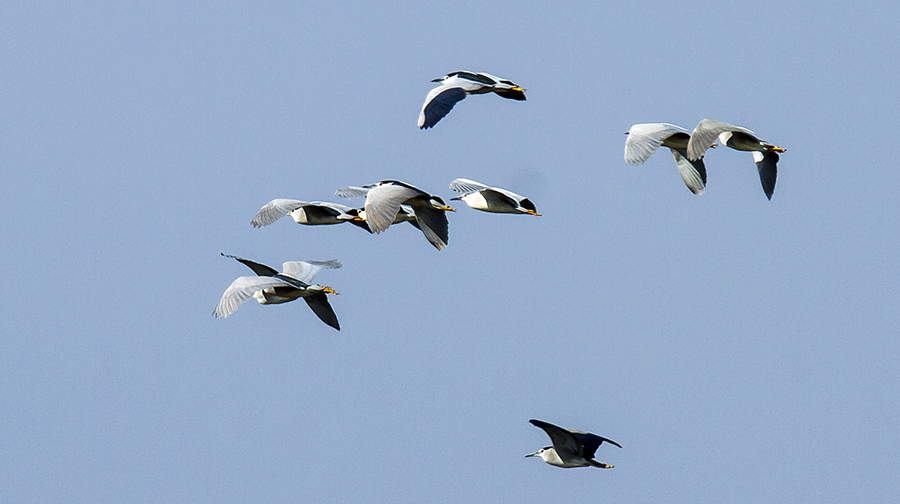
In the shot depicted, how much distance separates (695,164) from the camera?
30.5 m

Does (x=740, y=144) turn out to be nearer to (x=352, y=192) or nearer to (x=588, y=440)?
(x=588, y=440)

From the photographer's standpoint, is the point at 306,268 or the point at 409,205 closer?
the point at 409,205

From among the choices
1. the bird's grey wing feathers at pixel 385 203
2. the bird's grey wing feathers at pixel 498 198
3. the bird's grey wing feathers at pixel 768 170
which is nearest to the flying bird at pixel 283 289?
the bird's grey wing feathers at pixel 385 203

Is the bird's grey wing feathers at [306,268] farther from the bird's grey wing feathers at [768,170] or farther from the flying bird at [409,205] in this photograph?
the bird's grey wing feathers at [768,170]

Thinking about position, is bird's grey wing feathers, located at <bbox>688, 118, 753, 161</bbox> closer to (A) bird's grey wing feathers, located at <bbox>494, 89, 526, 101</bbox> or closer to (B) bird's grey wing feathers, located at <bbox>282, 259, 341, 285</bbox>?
(A) bird's grey wing feathers, located at <bbox>494, 89, 526, 101</bbox>

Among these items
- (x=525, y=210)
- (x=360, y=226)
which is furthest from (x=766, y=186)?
(x=360, y=226)

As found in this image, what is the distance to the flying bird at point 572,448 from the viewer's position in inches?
1080

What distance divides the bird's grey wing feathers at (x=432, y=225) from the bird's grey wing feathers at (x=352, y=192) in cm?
412

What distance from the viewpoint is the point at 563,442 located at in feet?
91.7

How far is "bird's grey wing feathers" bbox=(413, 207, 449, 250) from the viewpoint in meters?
28.1

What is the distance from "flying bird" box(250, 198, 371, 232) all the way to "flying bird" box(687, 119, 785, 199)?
744cm

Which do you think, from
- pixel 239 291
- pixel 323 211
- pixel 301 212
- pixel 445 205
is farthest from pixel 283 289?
pixel 445 205

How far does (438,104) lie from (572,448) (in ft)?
25.2

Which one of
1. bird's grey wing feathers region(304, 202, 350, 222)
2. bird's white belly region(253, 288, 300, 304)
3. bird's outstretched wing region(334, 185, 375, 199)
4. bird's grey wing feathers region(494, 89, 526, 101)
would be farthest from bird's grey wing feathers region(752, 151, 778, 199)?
bird's white belly region(253, 288, 300, 304)
